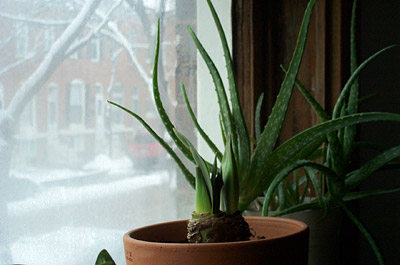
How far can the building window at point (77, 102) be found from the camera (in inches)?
25.8

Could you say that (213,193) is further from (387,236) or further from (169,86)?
(387,236)

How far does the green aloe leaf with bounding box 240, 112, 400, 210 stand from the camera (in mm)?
562

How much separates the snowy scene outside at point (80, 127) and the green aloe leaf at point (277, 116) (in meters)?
0.23

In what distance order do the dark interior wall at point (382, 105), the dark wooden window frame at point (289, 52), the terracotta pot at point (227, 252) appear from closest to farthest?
the terracotta pot at point (227, 252) → the dark wooden window frame at point (289, 52) → the dark interior wall at point (382, 105)

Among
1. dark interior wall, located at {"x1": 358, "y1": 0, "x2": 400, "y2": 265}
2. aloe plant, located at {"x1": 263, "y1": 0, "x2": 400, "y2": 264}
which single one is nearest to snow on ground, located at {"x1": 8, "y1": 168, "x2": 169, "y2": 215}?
aloe plant, located at {"x1": 263, "y1": 0, "x2": 400, "y2": 264}

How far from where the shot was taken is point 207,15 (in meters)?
0.94

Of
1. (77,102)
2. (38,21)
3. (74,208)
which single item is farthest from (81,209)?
(38,21)

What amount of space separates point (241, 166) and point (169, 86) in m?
0.31

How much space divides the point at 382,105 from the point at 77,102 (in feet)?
2.58

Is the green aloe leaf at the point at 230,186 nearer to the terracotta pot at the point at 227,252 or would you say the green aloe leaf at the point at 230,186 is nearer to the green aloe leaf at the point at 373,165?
the terracotta pot at the point at 227,252

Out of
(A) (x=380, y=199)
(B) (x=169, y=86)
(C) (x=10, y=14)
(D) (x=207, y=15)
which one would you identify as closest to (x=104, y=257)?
(C) (x=10, y=14)

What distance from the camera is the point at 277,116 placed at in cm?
58

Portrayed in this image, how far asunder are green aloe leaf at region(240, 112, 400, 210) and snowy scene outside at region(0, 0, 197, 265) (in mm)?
221

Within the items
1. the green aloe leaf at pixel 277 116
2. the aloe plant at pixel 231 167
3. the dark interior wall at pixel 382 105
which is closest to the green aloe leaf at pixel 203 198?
the aloe plant at pixel 231 167
